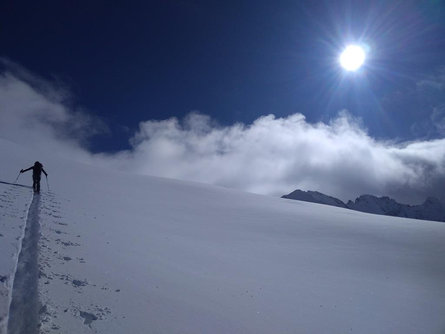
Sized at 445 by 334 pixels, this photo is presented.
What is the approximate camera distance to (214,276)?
6566 millimetres

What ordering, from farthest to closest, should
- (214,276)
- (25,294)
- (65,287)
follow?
(214,276) → (65,287) → (25,294)

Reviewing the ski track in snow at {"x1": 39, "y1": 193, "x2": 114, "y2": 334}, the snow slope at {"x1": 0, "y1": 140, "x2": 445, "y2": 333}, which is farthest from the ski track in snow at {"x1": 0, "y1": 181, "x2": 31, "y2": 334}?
the ski track in snow at {"x1": 39, "y1": 193, "x2": 114, "y2": 334}

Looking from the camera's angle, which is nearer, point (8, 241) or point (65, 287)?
point (65, 287)

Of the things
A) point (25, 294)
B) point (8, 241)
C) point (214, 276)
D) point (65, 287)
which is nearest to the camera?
point (25, 294)

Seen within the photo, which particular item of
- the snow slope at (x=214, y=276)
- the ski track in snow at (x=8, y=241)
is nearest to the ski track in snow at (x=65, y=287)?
the snow slope at (x=214, y=276)

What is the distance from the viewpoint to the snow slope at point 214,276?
4329 millimetres

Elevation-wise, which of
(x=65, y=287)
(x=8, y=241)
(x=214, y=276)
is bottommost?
(x=214, y=276)

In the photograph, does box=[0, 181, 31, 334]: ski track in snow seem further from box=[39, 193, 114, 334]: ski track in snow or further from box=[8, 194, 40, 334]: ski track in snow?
box=[39, 193, 114, 334]: ski track in snow

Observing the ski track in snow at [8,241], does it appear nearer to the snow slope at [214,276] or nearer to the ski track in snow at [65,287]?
the snow slope at [214,276]

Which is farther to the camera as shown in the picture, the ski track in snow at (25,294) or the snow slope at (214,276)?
the snow slope at (214,276)

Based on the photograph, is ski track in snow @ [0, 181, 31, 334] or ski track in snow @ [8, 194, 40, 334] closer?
ski track in snow @ [8, 194, 40, 334]

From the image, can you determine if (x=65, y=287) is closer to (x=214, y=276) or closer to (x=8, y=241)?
(x=8, y=241)

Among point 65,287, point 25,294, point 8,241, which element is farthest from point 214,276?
point 8,241

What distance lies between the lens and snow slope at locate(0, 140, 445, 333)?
14.2ft
